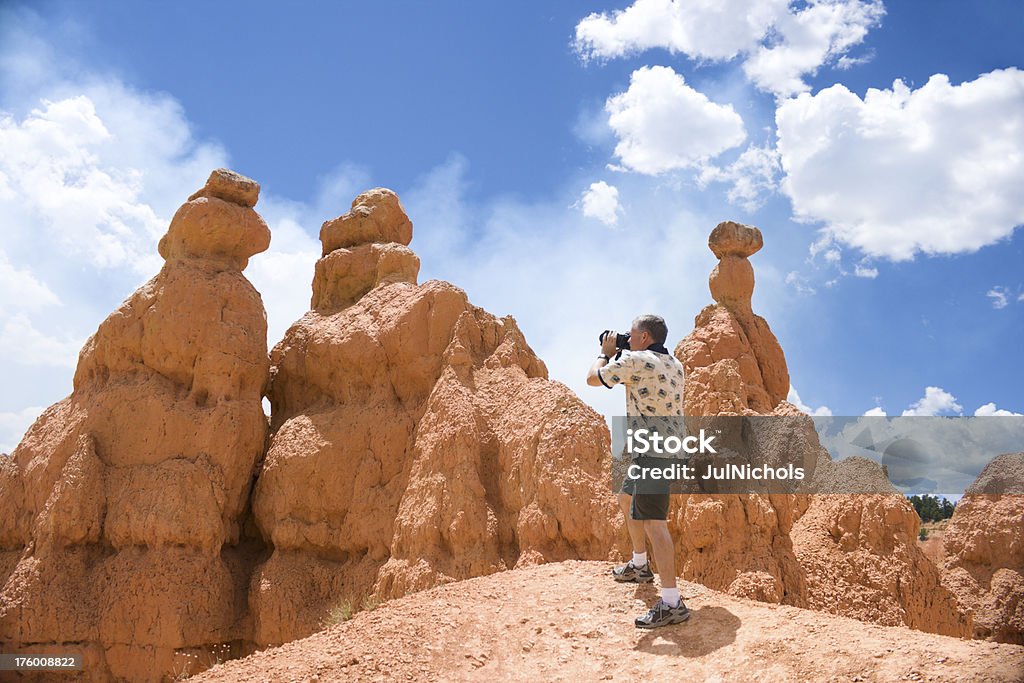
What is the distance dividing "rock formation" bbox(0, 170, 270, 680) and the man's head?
7911 millimetres

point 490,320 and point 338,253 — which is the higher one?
point 338,253

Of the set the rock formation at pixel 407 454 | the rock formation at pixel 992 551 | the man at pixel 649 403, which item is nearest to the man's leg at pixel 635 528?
the man at pixel 649 403

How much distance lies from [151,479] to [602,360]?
8151mm

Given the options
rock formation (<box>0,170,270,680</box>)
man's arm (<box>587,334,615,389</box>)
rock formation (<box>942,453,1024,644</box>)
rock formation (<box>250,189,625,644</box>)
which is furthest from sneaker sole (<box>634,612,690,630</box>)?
→ rock formation (<box>942,453,1024,644</box>)

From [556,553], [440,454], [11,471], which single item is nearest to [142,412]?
[11,471]

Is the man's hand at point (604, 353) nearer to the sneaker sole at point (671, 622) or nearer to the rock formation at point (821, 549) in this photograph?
the sneaker sole at point (671, 622)

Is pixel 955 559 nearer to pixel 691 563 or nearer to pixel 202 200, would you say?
pixel 691 563

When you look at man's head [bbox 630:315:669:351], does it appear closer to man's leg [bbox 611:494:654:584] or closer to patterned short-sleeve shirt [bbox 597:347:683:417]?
patterned short-sleeve shirt [bbox 597:347:683:417]

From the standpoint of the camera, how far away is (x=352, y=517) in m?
11.6

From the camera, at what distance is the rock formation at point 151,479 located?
11.1m

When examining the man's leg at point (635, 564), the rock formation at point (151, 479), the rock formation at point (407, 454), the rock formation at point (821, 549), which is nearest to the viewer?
the man's leg at point (635, 564)

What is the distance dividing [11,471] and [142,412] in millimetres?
2387

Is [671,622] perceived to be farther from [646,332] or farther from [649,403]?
[646,332]

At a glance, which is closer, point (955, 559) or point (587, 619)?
point (587, 619)
